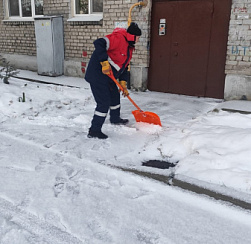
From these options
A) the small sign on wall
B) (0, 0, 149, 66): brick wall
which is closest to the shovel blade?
(0, 0, 149, 66): brick wall

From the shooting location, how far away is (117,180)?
2.94 metres

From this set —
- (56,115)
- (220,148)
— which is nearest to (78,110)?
(56,115)

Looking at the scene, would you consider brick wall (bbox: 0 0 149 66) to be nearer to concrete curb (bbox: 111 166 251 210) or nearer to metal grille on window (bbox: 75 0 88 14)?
metal grille on window (bbox: 75 0 88 14)

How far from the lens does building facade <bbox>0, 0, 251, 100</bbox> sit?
227 inches

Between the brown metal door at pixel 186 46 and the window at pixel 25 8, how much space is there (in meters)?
4.25

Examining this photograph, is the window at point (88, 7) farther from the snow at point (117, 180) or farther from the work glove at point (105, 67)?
the work glove at point (105, 67)

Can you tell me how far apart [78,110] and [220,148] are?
117 inches

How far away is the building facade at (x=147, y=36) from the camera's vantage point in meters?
5.77

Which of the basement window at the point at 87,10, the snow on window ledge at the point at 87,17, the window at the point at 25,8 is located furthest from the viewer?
the window at the point at 25,8

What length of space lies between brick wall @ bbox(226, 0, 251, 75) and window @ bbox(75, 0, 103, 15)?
3652 millimetres

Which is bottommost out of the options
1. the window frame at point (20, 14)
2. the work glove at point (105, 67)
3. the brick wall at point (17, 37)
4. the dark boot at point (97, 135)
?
the dark boot at point (97, 135)

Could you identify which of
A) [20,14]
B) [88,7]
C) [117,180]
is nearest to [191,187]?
[117,180]

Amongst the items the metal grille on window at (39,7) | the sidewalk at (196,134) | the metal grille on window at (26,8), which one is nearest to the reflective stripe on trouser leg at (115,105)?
the sidewalk at (196,134)

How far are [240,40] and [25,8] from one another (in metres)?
6.99
